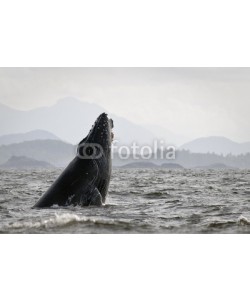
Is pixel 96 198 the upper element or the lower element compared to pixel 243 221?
upper

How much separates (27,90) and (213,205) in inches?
359

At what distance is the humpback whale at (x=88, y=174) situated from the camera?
43.0ft

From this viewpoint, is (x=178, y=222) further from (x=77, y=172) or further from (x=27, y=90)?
(x=27, y=90)

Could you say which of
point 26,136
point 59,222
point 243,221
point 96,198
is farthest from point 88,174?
point 26,136

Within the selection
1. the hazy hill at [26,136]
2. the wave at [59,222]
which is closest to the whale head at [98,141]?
the wave at [59,222]

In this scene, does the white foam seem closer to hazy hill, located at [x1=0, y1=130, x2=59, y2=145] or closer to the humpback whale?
the humpback whale

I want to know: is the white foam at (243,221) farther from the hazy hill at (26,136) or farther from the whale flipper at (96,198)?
the hazy hill at (26,136)

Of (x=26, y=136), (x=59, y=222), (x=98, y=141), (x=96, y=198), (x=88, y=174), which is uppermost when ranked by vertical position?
(x=26, y=136)

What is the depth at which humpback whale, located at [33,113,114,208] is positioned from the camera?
13109 mm

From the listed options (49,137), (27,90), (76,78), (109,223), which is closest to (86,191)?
(109,223)

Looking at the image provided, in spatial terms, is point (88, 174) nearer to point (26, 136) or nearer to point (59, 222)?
point (59, 222)

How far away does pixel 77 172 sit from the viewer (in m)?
13.3

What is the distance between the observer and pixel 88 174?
13.2 meters

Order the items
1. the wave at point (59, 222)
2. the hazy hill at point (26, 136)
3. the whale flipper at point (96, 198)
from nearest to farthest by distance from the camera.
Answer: the wave at point (59, 222)
the whale flipper at point (96, 198)
the hazy hill at point (26, 136)
